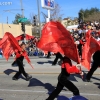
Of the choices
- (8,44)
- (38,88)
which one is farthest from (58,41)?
(8,44)

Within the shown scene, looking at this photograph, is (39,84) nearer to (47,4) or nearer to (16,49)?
(16,49)

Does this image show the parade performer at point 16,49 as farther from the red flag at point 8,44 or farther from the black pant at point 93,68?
the black pant at point 93,68

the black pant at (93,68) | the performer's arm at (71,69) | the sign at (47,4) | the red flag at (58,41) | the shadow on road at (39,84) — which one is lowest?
the shadow on road at (39,84)

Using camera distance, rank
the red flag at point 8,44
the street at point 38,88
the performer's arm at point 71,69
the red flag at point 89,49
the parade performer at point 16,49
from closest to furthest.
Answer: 1. the performer's arm at point 71,69
2. the street at point 38,88
3. the red flag at point 89,49
4. the parade performer at point 16,49
5. the red flag at point 8,44

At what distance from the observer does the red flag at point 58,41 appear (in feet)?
21.3

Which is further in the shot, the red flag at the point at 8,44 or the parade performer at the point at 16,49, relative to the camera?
the red flag at the point at 8,44

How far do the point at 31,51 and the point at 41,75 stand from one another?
1372cm

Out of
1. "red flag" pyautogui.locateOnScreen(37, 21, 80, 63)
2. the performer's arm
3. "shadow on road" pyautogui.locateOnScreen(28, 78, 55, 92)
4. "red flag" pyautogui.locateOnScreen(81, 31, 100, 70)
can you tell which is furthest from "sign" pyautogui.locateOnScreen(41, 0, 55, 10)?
the performer's arm

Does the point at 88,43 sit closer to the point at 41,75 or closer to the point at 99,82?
the point at 99,82

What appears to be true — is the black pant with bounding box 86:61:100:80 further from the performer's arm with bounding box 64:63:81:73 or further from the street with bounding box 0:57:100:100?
the performer's arm with bounding box 64:63:81:73

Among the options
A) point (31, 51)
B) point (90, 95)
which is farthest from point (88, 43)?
point (31, 51)

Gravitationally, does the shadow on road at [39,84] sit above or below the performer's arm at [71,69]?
below

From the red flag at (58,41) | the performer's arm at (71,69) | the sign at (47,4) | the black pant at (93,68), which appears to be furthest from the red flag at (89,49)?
the sign at (47,4)

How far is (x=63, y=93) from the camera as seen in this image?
8070 mm
